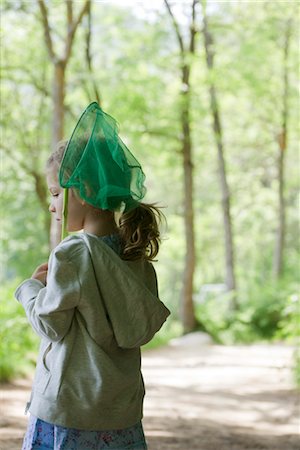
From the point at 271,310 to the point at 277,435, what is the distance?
12.0 m

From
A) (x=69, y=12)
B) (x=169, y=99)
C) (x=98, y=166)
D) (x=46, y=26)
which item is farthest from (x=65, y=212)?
(x=169, y=99)

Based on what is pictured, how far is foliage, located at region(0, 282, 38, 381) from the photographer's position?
27.9ft

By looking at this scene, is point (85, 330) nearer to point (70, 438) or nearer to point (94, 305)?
point (94, 305)

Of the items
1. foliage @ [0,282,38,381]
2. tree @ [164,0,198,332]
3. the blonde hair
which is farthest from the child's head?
tree @ [164,0,198,332]

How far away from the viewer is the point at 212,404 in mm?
7949

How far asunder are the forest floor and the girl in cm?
243

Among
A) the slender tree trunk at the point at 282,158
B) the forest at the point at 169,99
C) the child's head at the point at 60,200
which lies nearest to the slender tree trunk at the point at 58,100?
the forest at the point at 169,99

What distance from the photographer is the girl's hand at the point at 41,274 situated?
259 cm

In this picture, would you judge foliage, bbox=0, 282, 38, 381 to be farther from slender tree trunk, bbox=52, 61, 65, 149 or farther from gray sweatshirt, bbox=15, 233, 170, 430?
gray sweatshirt, bbox=15, 233, 170, 430

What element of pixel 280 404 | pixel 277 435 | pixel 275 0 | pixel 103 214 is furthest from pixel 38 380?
pixel 275 0

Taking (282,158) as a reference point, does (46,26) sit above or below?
above

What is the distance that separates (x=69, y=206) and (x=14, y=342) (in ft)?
22.0

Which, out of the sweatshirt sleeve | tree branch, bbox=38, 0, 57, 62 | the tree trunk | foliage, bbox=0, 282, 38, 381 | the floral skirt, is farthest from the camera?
the tree trunk

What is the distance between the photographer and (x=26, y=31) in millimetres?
17266
